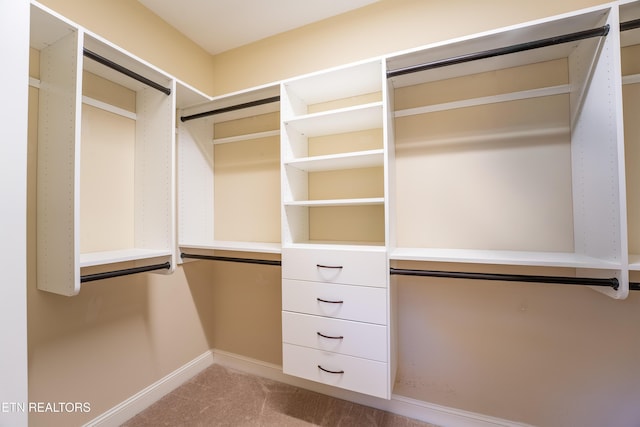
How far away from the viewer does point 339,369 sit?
1440 mm

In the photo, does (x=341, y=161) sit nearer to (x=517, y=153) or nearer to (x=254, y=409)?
(x=517, y=153)

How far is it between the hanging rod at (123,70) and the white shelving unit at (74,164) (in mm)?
11

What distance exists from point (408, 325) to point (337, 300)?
621 mm

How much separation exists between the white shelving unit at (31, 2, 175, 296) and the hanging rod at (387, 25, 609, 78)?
1.48m

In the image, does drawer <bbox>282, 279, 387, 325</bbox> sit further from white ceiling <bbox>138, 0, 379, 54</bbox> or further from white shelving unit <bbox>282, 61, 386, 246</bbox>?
white ceiling <bbox>138, 0, 379, 54</bbox>

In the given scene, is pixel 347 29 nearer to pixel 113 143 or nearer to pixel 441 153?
pixel 441 153

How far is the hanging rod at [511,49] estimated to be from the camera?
3.71 ft

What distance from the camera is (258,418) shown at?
5.66ft

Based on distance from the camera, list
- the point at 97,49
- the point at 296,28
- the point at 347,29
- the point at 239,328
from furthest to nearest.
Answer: the point at 239,328, the point at 296,28, the point at 347,29, the point at 97,49

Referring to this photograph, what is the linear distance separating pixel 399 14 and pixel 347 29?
36cm

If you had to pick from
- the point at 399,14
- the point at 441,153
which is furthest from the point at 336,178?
the point at 399,14

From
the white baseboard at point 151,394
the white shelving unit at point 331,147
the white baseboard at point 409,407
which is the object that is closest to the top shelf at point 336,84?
the white shelving unit at point 331,147

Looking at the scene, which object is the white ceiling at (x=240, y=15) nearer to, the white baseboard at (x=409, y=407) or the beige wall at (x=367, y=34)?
the beige wall at (x=367, y=34)

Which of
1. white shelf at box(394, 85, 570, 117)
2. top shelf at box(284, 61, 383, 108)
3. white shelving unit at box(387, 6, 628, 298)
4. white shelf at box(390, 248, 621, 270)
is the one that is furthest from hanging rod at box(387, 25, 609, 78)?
white shelf at box(390, 248, 621, 270)
